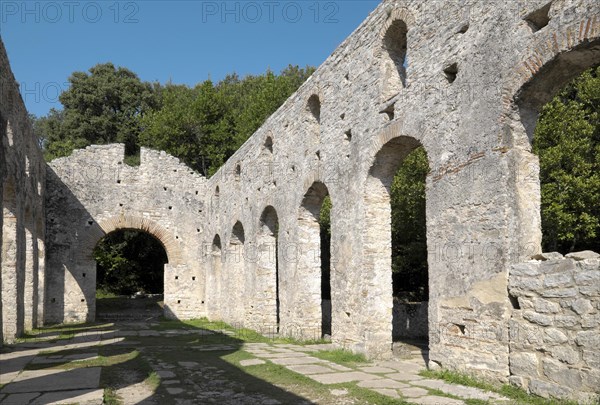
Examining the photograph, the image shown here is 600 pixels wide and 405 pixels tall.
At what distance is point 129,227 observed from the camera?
19344 millimetres

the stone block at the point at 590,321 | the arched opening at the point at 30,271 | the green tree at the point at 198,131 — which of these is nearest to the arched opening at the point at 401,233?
the stone block at the point at 590,321

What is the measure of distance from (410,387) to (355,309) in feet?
10.1

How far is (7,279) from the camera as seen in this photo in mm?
11711

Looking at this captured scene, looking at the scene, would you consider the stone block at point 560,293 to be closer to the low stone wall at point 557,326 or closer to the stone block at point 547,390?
the low stone wall at point 557,326

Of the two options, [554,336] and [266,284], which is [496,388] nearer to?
[554,336]

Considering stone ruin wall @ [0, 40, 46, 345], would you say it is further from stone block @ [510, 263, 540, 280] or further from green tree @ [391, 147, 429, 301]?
green tree @ [391, 147, 429, 301]

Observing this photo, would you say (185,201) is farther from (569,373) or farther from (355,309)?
(569,373)

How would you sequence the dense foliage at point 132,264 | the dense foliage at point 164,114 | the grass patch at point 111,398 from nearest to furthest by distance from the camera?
the grass patch at point 111,398
the dense foliage at point 132,264
the dense foliage at point 164,114

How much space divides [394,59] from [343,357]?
16.1 feet

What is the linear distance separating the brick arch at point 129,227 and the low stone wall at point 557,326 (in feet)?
50.1

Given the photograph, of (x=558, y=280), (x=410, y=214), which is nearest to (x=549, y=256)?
(x=558, y=280)

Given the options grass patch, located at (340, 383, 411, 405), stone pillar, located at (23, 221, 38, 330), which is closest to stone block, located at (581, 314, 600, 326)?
grass patch, located at (340, 383, 411, 405)

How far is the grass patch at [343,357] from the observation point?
8.36 m

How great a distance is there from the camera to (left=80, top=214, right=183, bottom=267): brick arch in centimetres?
1844
